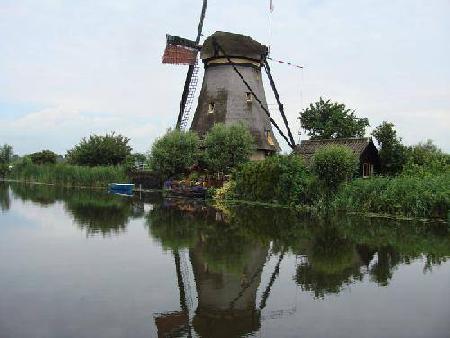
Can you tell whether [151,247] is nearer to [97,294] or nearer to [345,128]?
[97,294]

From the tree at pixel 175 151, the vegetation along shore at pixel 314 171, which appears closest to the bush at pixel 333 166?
the vegetation along shore at pixel 314 171

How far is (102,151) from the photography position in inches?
1967

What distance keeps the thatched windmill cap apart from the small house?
8.37m

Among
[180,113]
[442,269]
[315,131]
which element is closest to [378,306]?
[442,269]

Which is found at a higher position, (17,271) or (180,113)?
(180,113)

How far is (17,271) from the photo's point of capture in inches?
401

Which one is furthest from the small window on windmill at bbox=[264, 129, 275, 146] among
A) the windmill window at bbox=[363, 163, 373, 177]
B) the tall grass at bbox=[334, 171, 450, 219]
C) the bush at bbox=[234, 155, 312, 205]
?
the tall grass at bbox=[334, 171, 450, 219]

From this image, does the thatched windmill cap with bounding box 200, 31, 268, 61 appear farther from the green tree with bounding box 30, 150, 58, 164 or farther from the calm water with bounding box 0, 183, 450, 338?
the green tree with bounding box 30, 150, 58, 164

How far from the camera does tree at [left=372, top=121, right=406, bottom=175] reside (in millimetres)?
29950

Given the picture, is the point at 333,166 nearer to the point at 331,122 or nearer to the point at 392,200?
the point at 392,200

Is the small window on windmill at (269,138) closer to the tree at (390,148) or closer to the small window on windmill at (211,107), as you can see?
the small window on windmill at (211,107)

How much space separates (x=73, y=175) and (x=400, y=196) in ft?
111

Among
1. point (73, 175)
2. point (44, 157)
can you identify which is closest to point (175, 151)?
point (73, 175)

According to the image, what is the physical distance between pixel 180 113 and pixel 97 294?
3016cm
